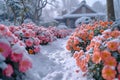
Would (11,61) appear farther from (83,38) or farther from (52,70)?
(83,38)

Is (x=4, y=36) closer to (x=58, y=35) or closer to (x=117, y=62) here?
(x=117, y=62)

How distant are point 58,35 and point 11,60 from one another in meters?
15.5

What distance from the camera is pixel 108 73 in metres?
3.84


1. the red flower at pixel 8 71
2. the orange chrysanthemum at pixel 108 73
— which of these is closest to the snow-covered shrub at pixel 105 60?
the orange chrysanthemum at pixel 108 73

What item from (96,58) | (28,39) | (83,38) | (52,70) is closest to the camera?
(96,58)

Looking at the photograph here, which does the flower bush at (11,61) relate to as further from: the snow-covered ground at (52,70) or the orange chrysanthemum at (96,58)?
the orange chrysanthemum at (96,58)

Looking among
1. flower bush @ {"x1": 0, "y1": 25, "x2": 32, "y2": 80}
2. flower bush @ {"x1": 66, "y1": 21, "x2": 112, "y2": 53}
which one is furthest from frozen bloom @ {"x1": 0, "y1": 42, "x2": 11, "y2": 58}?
flower bush @ {"x1": 66, "y1": 21, "x2": 112, "y2": 53}

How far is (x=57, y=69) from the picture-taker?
608cm

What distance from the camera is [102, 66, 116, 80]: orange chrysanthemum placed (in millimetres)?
3794

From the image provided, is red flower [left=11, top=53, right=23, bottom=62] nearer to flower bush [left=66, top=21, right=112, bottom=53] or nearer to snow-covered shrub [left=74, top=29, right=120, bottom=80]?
snow-covered shrub [left=74, top=29, right=120, bottom=80]

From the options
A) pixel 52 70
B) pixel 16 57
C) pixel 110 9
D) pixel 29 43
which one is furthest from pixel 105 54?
pixel 110 9

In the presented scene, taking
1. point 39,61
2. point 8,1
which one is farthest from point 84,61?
point 8,1

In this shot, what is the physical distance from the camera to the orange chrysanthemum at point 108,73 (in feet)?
12.4

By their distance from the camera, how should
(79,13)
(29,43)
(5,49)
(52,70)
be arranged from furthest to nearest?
(79,13) → (29,43) → (52,70) → (5,49)
